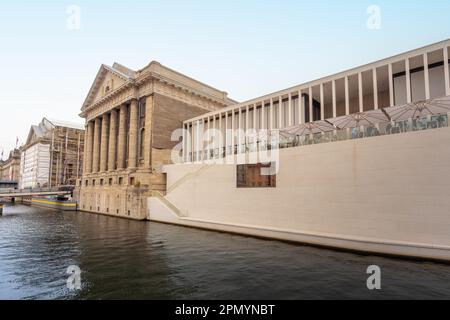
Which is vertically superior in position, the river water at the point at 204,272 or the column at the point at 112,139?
the column at the point at 112,139

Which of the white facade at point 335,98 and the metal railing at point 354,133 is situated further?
the white facade at point 335,98

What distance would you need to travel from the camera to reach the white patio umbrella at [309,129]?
2031cm

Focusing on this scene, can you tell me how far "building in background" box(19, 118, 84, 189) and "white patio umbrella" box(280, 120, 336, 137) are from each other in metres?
79.9

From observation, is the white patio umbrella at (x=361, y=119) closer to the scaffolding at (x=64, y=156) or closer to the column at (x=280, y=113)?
the column at (x=280, y=113)

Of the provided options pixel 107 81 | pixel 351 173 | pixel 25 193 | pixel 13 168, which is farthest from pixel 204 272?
pixel 13 168

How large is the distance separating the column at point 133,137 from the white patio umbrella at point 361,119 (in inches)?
1183

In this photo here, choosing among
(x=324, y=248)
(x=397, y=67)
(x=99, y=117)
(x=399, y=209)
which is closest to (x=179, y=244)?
(x=324, y=248)

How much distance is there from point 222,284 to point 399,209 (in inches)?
466

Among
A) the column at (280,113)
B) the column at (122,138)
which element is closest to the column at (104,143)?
the column at (122,138)

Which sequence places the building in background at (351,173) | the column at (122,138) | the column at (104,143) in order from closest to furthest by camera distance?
the building in background at (351,173)
the column at (122,138)
the column at (104,143)

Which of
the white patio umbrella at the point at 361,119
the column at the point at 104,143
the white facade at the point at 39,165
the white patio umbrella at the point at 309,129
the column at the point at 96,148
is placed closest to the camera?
the white patio umbrella at the point at 361,119

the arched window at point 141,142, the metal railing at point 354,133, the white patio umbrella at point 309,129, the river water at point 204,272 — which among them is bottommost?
the river water at point 204,272

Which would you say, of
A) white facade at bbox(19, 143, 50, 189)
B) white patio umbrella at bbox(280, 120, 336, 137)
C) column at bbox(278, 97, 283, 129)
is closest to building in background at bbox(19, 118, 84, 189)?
white facade at bbox(19, 143, 50, 189)
